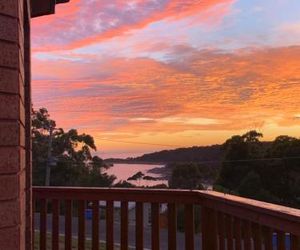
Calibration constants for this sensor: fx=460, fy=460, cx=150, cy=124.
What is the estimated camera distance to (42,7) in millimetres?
3811

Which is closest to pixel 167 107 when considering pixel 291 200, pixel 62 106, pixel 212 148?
pixel 62 106

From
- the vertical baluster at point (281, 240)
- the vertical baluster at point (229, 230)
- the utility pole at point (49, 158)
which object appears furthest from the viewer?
the utility pole at point (49, 158)

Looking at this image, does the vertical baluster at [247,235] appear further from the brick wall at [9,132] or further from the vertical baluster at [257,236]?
the brick wall at [9,132]

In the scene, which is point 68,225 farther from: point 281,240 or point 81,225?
point 281,240

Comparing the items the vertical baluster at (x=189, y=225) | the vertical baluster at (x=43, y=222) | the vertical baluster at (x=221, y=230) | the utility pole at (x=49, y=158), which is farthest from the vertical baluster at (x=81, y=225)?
the utility pole at (x=49, y=158)

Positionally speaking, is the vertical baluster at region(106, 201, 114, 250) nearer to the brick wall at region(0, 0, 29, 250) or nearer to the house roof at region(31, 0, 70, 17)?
the house roof at region(31, 0, 70, 17)

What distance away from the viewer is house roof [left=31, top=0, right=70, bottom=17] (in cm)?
367

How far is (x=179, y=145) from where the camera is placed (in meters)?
20.2

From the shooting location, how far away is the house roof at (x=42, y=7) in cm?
367

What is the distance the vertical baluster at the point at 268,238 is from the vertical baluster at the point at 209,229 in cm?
94

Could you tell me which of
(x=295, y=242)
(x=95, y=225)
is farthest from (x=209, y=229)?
(x=295, y=242)

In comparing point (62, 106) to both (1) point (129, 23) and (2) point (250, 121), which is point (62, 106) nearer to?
(1) point (129, 23)

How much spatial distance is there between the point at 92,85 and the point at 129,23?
3.42 m

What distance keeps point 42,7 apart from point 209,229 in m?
2.24
